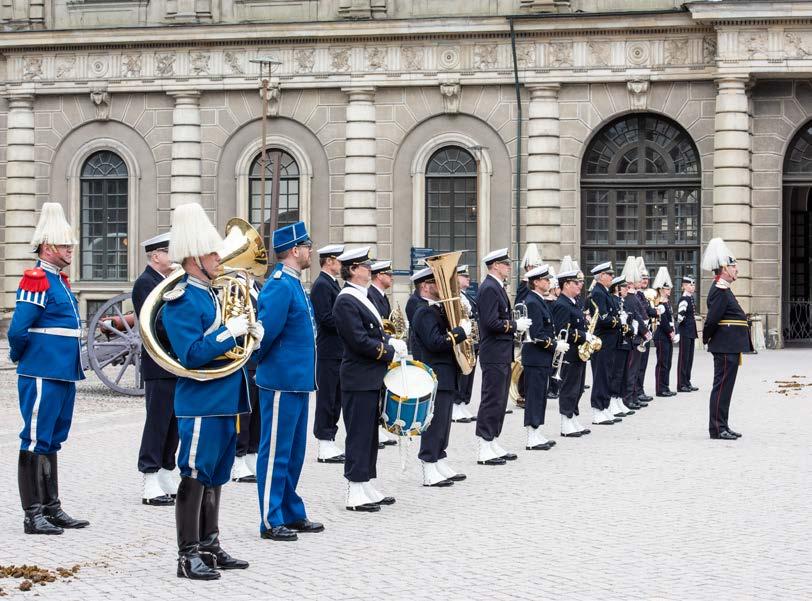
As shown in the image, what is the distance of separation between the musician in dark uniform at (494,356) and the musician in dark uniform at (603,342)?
13.1 ft

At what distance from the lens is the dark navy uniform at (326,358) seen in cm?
1479

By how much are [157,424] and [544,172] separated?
2343cm

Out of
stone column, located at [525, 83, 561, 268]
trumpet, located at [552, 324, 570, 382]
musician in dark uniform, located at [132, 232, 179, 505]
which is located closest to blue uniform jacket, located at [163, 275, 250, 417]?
musician in dark uniform, located at [132, 232, 179, 505]

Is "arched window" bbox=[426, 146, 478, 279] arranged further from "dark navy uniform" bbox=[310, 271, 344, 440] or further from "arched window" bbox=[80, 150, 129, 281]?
"dark navy uniform" bbox=[310, 271, 344, 440]

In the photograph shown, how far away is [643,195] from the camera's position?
1371 inches

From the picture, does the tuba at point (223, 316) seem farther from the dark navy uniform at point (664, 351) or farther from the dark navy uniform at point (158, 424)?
the dark navy uniform at point (664, 351)

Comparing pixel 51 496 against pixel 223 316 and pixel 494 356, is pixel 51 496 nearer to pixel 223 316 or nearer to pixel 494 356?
pixel 223 316

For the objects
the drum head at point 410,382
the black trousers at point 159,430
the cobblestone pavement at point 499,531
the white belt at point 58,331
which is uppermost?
the white belt at point 58,331

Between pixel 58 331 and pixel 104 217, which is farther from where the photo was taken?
pixel 104 217

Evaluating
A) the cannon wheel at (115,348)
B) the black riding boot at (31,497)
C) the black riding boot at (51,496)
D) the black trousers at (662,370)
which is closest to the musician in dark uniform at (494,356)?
the black riding boot at (51,496)

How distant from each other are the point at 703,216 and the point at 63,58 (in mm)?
16466

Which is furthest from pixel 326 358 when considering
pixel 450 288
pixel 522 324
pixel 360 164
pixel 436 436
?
pixel 360 164

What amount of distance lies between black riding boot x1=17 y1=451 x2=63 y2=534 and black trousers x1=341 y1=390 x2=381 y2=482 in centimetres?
238

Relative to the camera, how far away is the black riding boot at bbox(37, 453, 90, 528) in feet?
34.4
